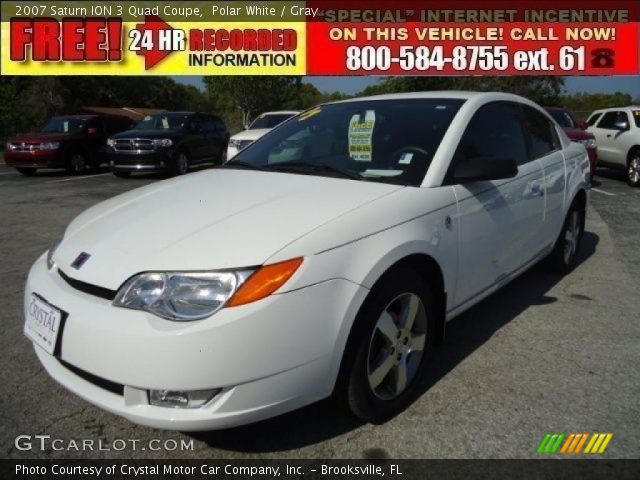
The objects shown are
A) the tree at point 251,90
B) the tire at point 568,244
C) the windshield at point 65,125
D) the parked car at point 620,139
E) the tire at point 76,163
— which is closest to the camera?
the tire at point 568,244

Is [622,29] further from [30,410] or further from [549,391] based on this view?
[30,410]

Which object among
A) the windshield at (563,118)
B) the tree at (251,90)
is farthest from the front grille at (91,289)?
the tree at (251,90)

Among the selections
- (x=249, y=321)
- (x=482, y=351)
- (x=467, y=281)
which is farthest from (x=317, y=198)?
(x=482, y=351)

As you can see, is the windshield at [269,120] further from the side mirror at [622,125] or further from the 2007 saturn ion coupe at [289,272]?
the 2007 saturn ion coupe at [289,272]

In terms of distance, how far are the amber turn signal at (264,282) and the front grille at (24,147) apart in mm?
12673

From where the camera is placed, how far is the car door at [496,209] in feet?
9.34

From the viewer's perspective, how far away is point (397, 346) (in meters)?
2.48

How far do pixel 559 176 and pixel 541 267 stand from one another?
3.13ft

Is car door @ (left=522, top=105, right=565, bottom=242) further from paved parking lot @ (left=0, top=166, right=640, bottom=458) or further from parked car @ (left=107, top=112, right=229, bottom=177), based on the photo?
parked car @ (left=107, top=112, right=229, bottom=177)

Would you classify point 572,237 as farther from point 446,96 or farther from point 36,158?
point 36,158

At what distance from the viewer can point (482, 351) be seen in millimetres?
3166

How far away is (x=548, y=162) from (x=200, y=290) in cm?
302

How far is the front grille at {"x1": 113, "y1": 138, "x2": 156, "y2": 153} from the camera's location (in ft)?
38.7
